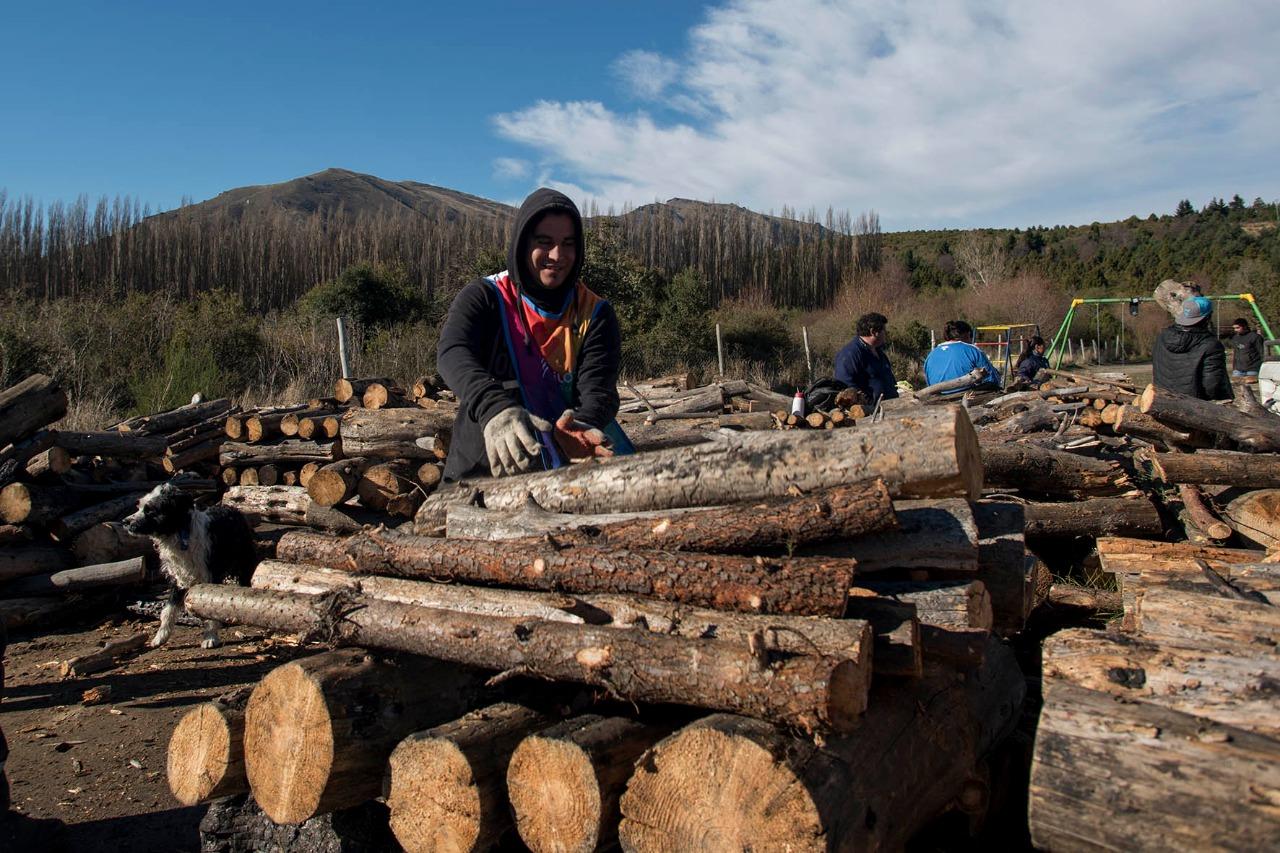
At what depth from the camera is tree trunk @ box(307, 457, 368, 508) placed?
25.6 ft

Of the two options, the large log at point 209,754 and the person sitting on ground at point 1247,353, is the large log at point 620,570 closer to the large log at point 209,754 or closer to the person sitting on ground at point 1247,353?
the large log at point 209,754

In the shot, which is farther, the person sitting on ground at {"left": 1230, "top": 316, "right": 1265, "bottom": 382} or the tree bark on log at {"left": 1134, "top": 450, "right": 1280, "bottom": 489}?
the person sitting on ground at {"left": 1230, "top": 316, "right": 1265, "bottom": 382}

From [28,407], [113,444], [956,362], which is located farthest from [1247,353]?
[28,407]

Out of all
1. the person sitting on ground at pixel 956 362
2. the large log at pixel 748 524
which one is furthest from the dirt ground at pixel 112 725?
the person sitting on ground at pixel 956 362

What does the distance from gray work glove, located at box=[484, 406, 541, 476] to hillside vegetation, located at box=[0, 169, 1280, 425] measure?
32.9ft

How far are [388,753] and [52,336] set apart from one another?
14.1 m

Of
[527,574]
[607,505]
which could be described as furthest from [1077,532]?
[527,574]

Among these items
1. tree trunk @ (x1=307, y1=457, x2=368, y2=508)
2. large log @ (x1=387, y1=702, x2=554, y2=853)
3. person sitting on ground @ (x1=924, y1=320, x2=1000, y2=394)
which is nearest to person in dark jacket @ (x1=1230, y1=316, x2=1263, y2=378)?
person sitting on ground @ (x1=924, y1=320, x2=1000, y2=394)

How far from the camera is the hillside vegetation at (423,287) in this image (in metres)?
14.5

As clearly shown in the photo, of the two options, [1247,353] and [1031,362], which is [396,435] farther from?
[1247,353]

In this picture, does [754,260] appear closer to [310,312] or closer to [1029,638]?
[310,312]

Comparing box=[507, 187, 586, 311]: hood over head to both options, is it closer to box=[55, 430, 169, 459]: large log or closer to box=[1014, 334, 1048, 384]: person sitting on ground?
box=[55, 430, 169, 459]: large log

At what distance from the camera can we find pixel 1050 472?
18.5 ft

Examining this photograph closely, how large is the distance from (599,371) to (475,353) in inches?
20.0
